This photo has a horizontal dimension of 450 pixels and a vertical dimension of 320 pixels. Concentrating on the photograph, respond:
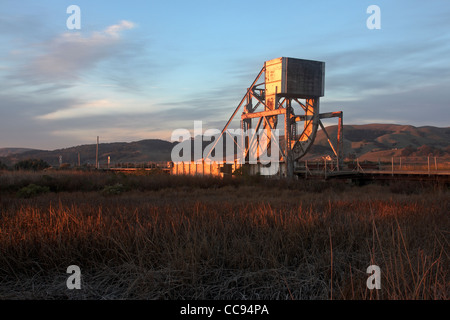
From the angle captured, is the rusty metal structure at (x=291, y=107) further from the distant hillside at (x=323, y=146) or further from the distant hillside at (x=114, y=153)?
the distant hillside at (x=114, y=153)

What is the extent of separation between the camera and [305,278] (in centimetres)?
451

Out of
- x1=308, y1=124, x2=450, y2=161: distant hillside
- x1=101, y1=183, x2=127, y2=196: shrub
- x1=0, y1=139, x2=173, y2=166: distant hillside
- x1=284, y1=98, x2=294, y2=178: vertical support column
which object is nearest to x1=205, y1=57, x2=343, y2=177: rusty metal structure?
x1=284, y1=98, x2=294, y2=178: vertical support column

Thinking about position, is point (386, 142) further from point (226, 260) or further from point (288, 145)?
point (226, 260)

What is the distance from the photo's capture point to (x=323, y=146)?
10950 cm

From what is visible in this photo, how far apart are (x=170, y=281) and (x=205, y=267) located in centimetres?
53

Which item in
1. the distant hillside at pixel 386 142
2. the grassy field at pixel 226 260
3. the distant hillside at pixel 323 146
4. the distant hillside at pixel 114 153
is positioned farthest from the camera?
the distant hillside at pixel 114 153

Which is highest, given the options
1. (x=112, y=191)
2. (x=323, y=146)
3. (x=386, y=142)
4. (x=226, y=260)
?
(x=386, y=142)

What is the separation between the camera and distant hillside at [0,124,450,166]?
10125 cm

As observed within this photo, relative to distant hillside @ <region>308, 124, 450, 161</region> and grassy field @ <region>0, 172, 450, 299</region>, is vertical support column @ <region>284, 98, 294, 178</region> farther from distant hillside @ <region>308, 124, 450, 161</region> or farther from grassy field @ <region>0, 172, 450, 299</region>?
distant hillside @ <region>308, 124, 450, 161</region>

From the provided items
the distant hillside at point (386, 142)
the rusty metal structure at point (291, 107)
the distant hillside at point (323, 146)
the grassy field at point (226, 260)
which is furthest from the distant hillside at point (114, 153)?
the grassy field at point (226, 260)

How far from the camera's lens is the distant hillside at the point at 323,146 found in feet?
332

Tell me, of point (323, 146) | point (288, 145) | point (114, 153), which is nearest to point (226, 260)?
point (288, 145)

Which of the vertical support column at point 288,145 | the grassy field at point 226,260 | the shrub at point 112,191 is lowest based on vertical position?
the shrub at point 112,191
